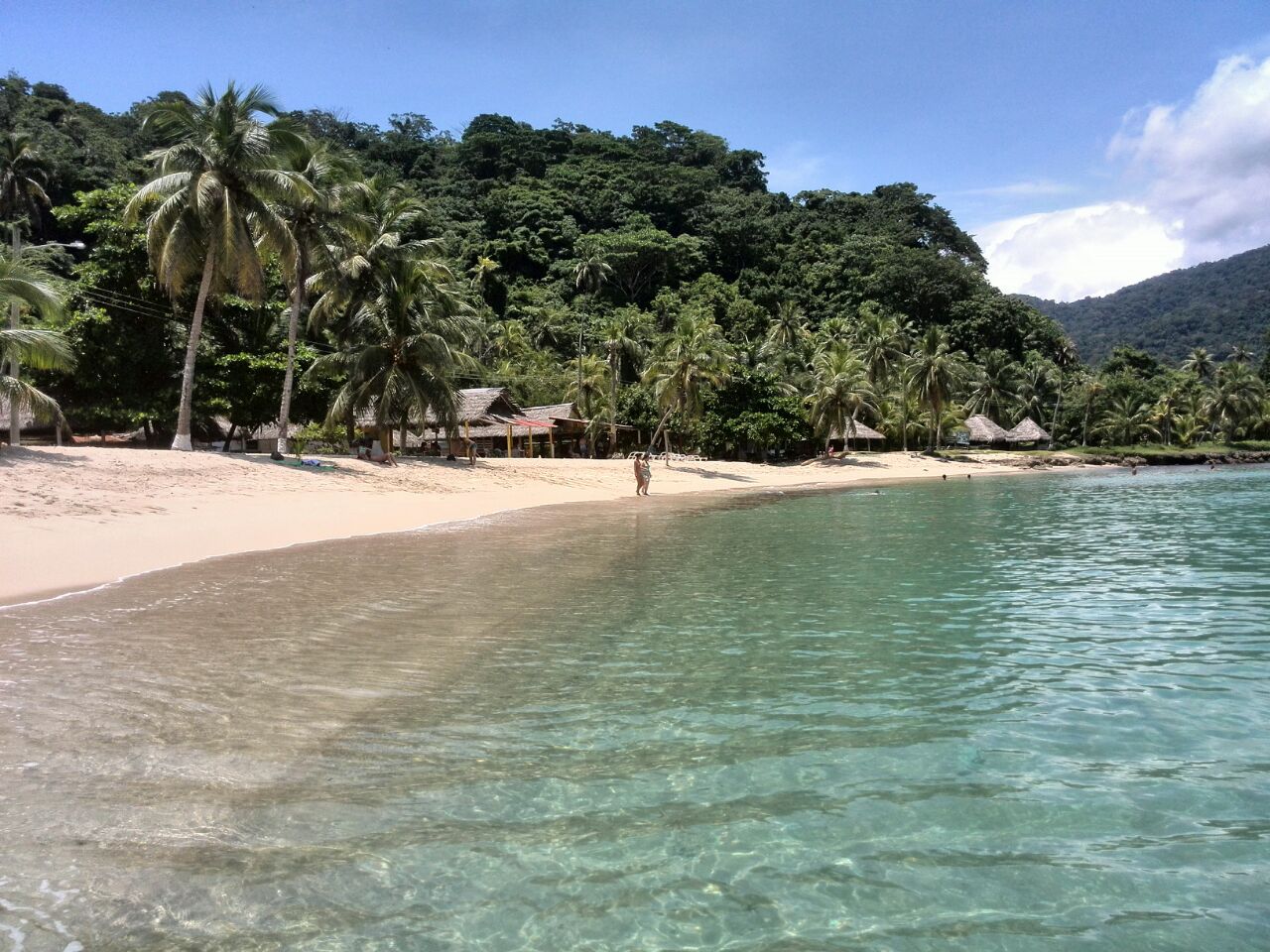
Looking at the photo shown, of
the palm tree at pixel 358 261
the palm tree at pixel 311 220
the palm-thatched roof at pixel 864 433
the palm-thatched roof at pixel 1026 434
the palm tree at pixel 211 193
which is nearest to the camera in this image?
the palm tree at pixel 211 193

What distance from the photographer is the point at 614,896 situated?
3568 mm

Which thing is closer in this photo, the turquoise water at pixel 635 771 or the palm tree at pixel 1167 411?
the turquoise water at pixel 635 771

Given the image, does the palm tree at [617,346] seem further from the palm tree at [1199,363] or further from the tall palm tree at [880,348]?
the palm tree at [1199,363]

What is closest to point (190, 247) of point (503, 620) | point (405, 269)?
point (405, 269)

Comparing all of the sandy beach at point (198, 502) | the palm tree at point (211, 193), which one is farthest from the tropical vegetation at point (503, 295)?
the sandy beach at point (198, 502)

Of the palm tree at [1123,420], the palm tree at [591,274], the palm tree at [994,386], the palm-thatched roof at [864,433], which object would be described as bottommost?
the palm-thatched roof at [864,433]

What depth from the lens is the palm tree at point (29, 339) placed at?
1797cm

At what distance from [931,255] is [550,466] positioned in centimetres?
5906

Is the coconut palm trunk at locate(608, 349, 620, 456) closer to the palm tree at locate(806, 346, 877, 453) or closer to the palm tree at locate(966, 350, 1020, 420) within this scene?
the palm tree at locate(806, 346, 877, 453)

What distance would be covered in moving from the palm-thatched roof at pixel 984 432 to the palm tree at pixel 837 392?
17972 millimetres

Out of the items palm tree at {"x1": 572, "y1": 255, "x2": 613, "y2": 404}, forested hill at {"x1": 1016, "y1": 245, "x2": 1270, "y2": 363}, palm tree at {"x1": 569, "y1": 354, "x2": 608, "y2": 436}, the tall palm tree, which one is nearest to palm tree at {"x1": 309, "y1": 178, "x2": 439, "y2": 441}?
palm tree at {"x1": 569, "y1": 354, "x2": 608, "y2": 436}

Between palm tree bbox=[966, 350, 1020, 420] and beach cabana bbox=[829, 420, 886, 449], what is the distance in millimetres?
14890

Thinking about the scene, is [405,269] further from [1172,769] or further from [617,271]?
[617,271]

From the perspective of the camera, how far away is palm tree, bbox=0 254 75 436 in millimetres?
17969
